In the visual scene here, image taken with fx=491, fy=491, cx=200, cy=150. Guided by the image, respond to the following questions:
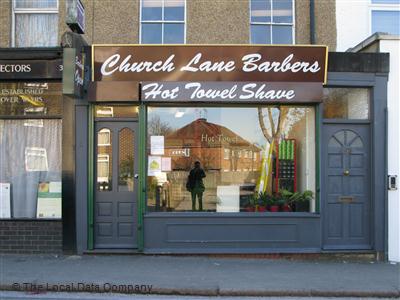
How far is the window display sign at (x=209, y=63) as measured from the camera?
9.21 m

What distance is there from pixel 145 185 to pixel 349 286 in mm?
4103

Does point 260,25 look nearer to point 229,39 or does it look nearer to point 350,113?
point 229,39

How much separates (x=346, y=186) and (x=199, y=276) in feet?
11.6

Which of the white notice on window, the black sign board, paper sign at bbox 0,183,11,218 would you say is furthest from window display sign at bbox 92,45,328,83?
paper sign at bbox 0,183,11,218

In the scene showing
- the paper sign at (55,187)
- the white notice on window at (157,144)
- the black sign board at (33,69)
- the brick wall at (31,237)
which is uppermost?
the black sign board at (33,69)

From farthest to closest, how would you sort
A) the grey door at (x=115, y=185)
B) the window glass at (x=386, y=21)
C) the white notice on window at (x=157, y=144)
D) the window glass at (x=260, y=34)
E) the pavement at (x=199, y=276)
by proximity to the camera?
the window glass at (x=386, y=21)
the window glass at (x=260, y=34)
the white notice on window at (x=157, y=144)
the grey door at (x=115, y=185)
the pavement at (x=199, y=276)

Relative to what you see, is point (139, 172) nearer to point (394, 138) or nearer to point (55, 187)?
point (55, 187)

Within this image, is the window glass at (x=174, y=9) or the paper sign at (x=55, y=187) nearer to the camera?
the paper sign at (x=55, y=187)

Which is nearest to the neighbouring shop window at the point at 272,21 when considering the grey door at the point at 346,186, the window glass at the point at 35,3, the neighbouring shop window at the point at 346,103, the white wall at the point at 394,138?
the neighbouring shop window at the point at 346,103

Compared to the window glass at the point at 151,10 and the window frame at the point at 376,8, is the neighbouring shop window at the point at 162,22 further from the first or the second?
the window frame at the point at 376,8

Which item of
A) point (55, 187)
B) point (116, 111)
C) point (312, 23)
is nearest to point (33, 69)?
point (116, 111)

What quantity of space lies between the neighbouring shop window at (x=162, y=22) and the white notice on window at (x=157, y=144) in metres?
2.45

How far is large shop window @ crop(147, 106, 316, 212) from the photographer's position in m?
9.66

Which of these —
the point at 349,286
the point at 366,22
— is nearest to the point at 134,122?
the point at 349,286
